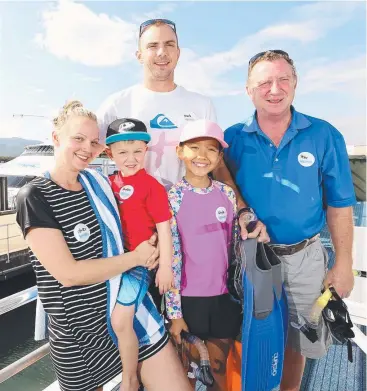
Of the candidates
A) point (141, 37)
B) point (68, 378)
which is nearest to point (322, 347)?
point (68, 378)

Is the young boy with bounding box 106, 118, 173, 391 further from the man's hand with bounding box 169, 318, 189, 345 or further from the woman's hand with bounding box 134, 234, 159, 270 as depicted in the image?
the man's hand with bounding box 169, 318, 189, 345

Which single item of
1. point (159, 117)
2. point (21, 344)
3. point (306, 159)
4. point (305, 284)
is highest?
point (159, 117)

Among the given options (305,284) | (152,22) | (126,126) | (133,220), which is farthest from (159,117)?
(305,284)

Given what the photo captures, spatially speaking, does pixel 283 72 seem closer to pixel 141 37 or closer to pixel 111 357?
pixel 141 37

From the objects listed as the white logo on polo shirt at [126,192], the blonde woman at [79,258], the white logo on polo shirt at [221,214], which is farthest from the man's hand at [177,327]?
the white logo on polo shirt at [126,192]

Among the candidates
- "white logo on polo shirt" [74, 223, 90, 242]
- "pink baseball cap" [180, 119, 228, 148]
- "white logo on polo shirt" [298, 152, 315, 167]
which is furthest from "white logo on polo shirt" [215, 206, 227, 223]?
"white logo on polo shirt" [74, 223, 90, 242]

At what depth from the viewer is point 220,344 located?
195 centimetres

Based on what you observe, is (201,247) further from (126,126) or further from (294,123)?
(294,123)

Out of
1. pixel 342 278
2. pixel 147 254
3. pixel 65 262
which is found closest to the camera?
pixel 65 262

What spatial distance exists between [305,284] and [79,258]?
1.40 meters

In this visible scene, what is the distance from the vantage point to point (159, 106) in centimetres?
212

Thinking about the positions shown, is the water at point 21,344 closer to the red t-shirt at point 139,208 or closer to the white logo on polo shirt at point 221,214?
the red t-shirt at point 139,208

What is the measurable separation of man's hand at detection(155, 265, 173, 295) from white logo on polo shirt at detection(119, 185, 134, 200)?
39 centimetres

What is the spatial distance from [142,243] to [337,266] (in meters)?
1.28
